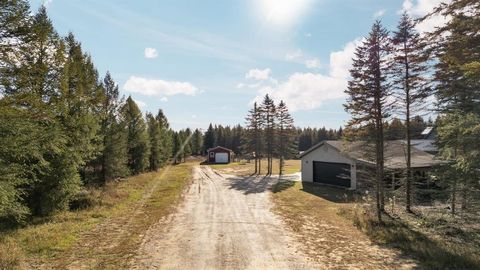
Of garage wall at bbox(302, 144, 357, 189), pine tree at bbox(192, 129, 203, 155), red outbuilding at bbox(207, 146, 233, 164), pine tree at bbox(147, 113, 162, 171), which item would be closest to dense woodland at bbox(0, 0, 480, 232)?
garage wall at bbox(302, 144, 357, 189)

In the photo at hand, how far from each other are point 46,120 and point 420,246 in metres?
15.3

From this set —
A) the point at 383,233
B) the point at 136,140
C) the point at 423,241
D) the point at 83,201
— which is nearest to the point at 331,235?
the point at 383,233

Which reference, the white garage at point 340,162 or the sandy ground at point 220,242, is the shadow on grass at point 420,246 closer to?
Answer: the sandy ground at point 220,242

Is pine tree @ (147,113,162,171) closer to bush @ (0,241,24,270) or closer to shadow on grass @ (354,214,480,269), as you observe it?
shadow on grass @ (354,214,480,269)

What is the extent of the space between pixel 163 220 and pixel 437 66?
18239mm

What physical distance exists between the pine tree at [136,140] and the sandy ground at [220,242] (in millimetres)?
22740

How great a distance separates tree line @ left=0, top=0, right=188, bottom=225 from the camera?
10.8m

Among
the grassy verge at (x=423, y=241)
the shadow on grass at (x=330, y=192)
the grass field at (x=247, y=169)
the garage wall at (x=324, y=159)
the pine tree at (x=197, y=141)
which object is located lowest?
the grassy verge at (x=423, y=241)

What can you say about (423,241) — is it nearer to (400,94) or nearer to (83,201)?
(400,94)

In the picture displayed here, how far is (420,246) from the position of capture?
526 inches

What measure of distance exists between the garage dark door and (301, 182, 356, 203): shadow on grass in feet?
3.52

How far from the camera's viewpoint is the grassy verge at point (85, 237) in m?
11.1

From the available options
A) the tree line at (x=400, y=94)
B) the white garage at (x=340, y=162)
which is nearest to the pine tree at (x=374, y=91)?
the tree line at (x=400, y=94)

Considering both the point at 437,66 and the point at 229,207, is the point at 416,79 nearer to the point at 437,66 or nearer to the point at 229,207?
the point at 437,66
